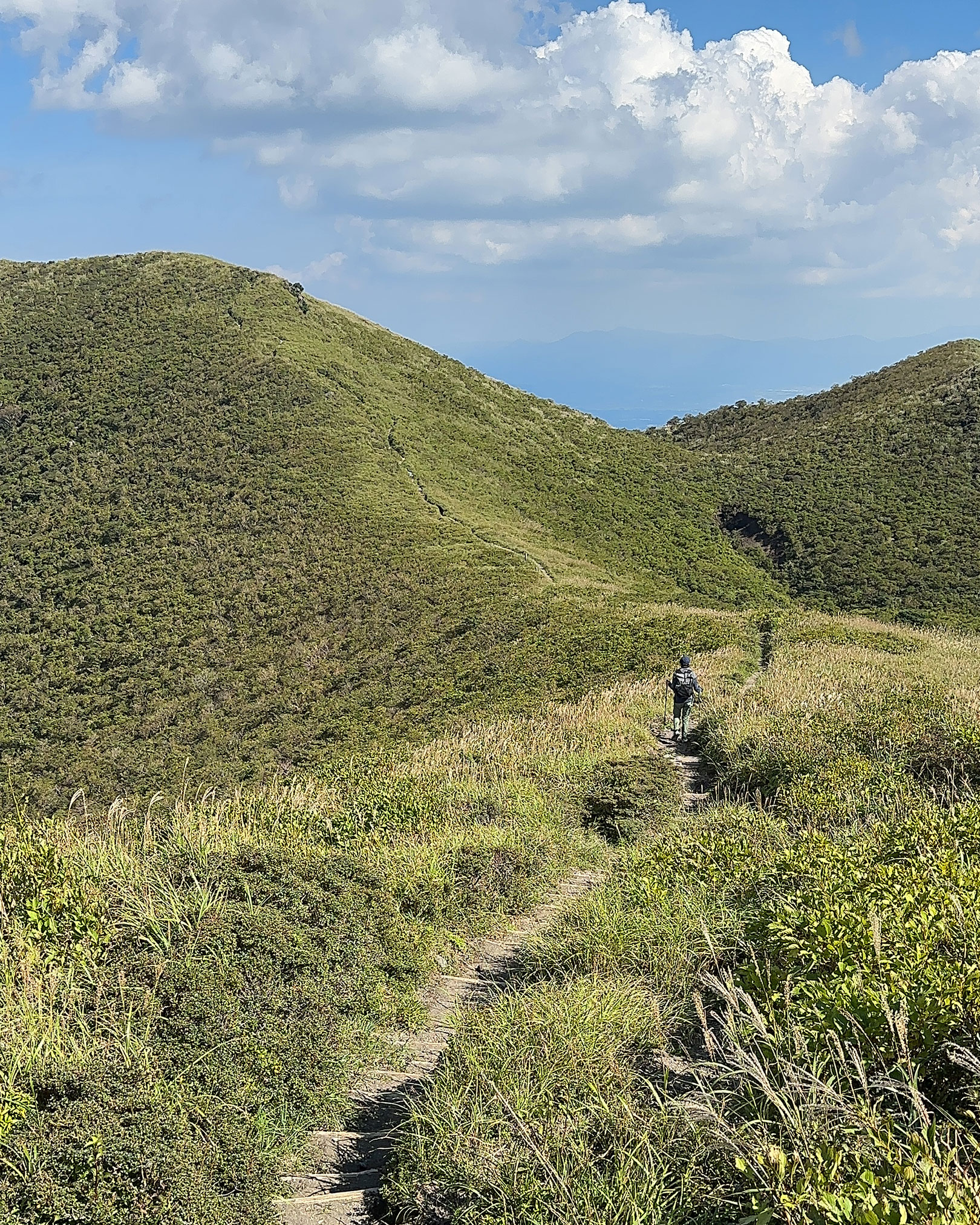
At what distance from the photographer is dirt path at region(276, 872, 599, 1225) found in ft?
13.6

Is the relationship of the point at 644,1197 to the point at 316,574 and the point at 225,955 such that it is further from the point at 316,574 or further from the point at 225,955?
the point at 316,574

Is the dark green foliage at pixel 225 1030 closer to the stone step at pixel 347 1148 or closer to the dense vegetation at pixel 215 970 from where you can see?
the dense vegetation at pixel 215 970

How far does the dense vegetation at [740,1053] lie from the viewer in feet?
10.6

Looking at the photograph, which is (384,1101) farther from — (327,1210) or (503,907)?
(503,907)

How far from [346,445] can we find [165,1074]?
45725 mm

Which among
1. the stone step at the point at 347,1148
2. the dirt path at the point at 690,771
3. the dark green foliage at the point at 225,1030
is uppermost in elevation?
the dark green foliage at the point at 225,1030

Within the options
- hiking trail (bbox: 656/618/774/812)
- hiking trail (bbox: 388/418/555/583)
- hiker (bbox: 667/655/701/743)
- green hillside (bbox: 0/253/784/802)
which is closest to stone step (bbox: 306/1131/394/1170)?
hiking trail (bbox: 656/618/774/812)

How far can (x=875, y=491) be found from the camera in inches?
2082

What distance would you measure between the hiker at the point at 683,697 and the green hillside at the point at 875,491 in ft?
97.6

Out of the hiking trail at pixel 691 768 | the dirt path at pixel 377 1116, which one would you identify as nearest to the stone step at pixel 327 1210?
the dirt path at pixel 377 1116

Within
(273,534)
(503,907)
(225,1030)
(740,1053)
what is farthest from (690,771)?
(273,534)

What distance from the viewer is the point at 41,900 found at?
5.84 meters

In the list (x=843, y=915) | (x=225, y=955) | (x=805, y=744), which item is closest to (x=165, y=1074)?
(x=225, y=955)

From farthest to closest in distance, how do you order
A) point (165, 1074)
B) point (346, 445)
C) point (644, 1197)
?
point (346, 445) < point (165, 1074) < point (644, 1197)
